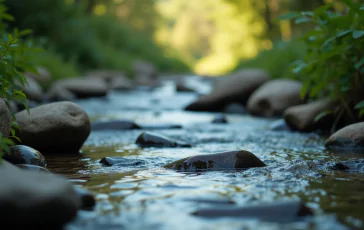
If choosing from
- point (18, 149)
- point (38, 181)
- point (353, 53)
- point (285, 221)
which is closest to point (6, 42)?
point (18, 149)

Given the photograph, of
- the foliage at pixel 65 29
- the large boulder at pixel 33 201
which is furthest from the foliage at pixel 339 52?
the foliage at pixel 65 29

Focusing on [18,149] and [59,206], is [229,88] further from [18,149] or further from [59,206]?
[59,206]

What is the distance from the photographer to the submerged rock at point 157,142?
478 cm

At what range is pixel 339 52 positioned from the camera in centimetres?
489

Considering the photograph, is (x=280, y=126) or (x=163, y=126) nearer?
(x=280, y=126)

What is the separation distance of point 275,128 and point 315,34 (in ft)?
5.21

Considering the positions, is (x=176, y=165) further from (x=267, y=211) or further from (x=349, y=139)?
(x=349, y=139)

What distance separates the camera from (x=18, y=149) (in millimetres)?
3430

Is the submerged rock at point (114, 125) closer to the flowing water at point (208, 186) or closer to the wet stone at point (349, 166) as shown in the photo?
the flowing water at point (208, 186)

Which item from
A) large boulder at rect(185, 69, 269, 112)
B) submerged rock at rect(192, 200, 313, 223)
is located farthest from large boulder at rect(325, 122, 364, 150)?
large boulder at rect(185, 69, 269, 112)

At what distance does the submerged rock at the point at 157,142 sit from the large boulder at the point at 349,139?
1.38 metres

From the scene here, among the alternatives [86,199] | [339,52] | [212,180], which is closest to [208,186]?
[212,180]

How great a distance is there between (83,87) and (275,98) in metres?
5.27

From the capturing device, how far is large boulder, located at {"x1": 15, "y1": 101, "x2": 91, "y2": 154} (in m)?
4.18
